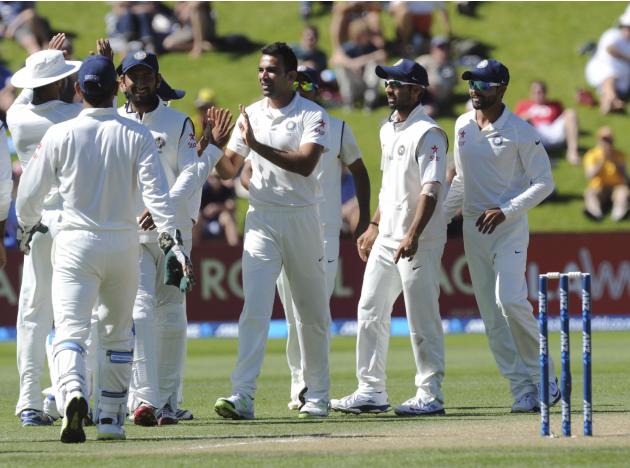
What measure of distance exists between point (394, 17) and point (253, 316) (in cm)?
1763

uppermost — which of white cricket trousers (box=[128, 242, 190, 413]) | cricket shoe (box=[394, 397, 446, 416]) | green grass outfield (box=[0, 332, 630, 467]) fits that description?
white cricket trousers (box=[128, 242, 190, 413])

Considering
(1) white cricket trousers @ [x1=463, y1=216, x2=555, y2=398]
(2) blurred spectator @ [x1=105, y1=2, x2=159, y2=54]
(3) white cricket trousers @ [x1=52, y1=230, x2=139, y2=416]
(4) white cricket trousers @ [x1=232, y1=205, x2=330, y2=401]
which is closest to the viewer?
(3) white cricket trousers @ [x1=52, y1=230, x2=139, y2=416]

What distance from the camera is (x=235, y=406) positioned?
966cm

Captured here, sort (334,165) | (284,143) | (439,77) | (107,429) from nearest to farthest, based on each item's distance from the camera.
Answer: (107,429) → (284,143) → (334,165) → (439,77)

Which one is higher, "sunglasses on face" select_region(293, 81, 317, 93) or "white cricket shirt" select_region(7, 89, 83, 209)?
"sunglasses on face" select_region(293, 81, 317, 93)

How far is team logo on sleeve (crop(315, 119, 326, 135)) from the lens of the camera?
32.3ft

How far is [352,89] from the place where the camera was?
2559cm

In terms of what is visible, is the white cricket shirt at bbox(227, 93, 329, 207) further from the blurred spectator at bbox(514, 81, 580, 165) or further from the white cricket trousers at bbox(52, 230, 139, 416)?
the blurred spectator at bbox(514, 81, 580, 165)

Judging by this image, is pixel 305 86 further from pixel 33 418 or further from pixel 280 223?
pixel 33 418

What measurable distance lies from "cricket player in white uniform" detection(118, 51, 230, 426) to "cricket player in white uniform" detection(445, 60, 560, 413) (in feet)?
5.83

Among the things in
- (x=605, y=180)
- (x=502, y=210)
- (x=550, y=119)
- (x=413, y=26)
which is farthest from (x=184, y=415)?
(x=413, y=26)

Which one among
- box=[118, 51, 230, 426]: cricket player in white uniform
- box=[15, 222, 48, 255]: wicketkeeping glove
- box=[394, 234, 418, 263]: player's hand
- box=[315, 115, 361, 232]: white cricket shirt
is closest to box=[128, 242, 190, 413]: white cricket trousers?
box=[118, 51, 230, 426]: cricket player in white uniform

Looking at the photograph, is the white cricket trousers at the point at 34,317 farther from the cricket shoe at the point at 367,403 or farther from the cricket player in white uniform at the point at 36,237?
the cricket shoe at the point at 367,403

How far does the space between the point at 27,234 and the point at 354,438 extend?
2263 millimetres
